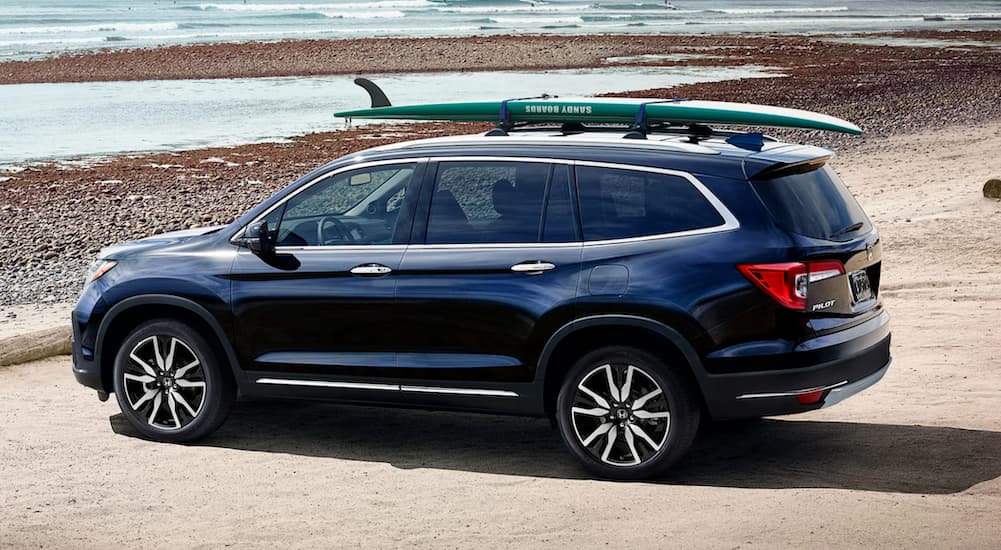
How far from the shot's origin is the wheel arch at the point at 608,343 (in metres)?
6.86

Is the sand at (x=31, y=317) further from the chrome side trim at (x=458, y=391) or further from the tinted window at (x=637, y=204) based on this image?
the tinted window at (x=637, y=204)

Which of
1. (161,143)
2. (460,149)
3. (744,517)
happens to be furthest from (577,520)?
(161,143)

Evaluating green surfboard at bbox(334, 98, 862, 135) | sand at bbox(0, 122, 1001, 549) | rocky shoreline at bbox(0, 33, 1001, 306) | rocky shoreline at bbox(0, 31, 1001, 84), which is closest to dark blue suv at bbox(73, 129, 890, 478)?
green surfboard at bbox(334, 98, 862, 135)

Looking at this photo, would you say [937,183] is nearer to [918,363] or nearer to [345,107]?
[918,363]

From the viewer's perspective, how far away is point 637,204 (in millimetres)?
7133

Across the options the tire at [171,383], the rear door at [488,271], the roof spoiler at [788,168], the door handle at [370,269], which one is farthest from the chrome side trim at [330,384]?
the roof spoiler at [788,168]

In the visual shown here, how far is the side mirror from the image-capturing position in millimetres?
7754

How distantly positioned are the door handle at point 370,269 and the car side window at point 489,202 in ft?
0.91

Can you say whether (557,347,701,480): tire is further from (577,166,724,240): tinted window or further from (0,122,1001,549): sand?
(577,166,724,240): tinted window

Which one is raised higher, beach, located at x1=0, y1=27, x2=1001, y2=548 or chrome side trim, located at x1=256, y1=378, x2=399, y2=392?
chrome side trim, located at x1=256, y1=378, x2=399, y2=392

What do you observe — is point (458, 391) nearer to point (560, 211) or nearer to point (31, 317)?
point (560, 211)

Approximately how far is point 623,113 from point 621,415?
1673mm

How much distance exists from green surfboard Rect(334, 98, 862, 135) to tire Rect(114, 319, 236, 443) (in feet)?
5.54

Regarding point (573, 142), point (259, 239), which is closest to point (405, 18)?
point (259, 239)
